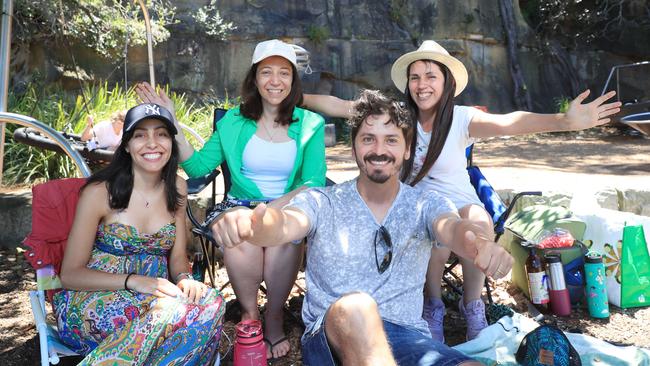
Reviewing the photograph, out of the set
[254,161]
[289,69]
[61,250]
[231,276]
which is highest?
[289,69]

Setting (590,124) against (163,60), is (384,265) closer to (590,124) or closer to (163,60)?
(590,124)

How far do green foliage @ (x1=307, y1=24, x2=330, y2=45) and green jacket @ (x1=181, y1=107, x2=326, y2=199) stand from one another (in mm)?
9800

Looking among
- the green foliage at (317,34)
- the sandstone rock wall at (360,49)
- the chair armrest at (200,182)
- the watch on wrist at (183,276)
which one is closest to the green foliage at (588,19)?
the sandstone rock wall at (360,49)

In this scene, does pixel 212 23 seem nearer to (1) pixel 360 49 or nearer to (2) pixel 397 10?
(1) pixel 360 49

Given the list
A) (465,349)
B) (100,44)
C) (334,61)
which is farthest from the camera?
(334,61)

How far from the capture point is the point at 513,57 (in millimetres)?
14367

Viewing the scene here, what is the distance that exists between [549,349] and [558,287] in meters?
1.11

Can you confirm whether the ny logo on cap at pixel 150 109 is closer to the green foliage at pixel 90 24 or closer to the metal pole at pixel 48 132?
the metal pole at pixel 48 132

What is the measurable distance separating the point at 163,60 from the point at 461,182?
31.4 feet

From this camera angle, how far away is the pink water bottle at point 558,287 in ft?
11.8

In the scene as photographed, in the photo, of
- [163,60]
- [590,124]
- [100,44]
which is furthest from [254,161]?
[163,60]

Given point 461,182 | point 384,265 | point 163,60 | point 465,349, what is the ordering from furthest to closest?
point 163,60 < point 461,182 < point 465,349 < point 384,265

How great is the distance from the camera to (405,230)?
2436 millimetres

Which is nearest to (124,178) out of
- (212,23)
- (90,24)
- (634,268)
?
(634,268)
